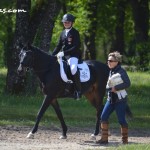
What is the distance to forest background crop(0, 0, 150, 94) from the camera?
26.9 m

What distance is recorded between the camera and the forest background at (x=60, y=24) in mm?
26938

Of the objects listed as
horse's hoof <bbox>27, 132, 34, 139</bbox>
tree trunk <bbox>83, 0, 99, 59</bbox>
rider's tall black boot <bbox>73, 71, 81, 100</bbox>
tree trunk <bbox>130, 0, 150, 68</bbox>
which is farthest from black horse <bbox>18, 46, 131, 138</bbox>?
tree trunk <bbox>83, 0, 99, 59</bbox>

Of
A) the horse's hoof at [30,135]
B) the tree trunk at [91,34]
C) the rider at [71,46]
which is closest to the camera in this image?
the horse's hoof at [30,135]

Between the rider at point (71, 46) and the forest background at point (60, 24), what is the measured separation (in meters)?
1.96

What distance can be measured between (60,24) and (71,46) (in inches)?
1457

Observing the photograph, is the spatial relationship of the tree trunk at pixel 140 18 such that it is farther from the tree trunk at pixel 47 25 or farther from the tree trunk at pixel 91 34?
the tree trunk at pixel 47 25

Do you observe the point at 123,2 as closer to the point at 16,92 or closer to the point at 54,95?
the point at 16,92

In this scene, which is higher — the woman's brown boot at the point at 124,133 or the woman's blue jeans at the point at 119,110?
the woman's blue jeans at the point at 119,110

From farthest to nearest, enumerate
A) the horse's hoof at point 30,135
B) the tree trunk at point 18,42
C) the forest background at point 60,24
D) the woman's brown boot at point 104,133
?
1. the forest background at point 60,24
2. the tree trunk at point 18,42
3. the horse's hoof at point 30,135
4. the woman's brown boot at point 104,133

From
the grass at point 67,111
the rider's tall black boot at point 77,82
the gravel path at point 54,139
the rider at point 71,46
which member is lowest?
the grass at point 67,111

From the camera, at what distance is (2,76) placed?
36.1 m

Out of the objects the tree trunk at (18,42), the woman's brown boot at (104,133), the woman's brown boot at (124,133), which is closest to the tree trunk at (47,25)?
the tree trunk at (18,42)

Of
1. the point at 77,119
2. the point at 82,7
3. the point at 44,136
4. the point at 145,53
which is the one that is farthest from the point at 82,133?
the point at 82,7

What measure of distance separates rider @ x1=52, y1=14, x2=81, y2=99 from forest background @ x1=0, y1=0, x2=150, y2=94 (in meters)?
1.96
